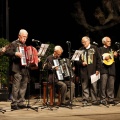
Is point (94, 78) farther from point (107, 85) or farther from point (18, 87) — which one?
point (18, 87)

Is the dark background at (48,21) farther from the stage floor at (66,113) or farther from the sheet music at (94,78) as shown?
the stage floor at (66,113)

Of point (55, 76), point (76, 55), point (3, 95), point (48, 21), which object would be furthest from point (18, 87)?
point (48, 21)

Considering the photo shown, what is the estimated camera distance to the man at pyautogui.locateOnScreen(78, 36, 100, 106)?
12.2 metres

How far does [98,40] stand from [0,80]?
492 cm

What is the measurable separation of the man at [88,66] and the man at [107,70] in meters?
0.26

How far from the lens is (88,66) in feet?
40.0

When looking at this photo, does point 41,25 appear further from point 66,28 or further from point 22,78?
point 22,78

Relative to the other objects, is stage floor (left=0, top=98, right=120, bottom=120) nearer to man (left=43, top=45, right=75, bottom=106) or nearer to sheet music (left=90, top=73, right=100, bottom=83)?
man (left=43, top=45, right=75, bottom=106)

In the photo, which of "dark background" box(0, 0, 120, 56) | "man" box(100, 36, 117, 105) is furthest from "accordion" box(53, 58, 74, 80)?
"dark background" box(0, 0, 120, 56)

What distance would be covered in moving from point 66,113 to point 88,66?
2.02 meters

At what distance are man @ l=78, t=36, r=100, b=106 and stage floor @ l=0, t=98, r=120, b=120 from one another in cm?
48

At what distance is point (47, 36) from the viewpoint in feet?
68.5

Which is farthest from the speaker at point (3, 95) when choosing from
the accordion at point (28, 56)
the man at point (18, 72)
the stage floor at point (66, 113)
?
the accordion at point (28, 56)

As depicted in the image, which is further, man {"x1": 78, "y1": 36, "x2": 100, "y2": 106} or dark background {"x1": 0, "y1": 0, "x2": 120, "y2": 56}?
dark background {"x1": 0, "y1": 0, "x2": 120, "y2": 56}
